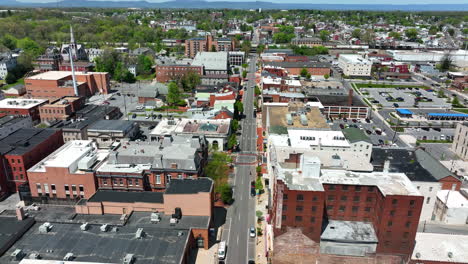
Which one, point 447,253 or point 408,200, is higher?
point 408,200

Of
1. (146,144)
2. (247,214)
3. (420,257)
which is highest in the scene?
(146,144)

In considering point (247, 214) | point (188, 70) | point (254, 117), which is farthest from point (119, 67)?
point (247, 214)

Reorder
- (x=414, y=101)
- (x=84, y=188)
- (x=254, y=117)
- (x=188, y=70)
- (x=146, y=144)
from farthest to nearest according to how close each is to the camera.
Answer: (x=188, y=70) < (x=414, y=101) < (x=254, y=117) < (x=146, y=144) < (x=84, y=188)

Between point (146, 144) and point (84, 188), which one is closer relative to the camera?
point (84, 188)

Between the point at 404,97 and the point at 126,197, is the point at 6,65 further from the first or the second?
the point at 404,97

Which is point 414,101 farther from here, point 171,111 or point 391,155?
point 171,111

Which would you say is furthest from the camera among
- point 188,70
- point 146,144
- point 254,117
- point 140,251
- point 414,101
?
point 188,70
